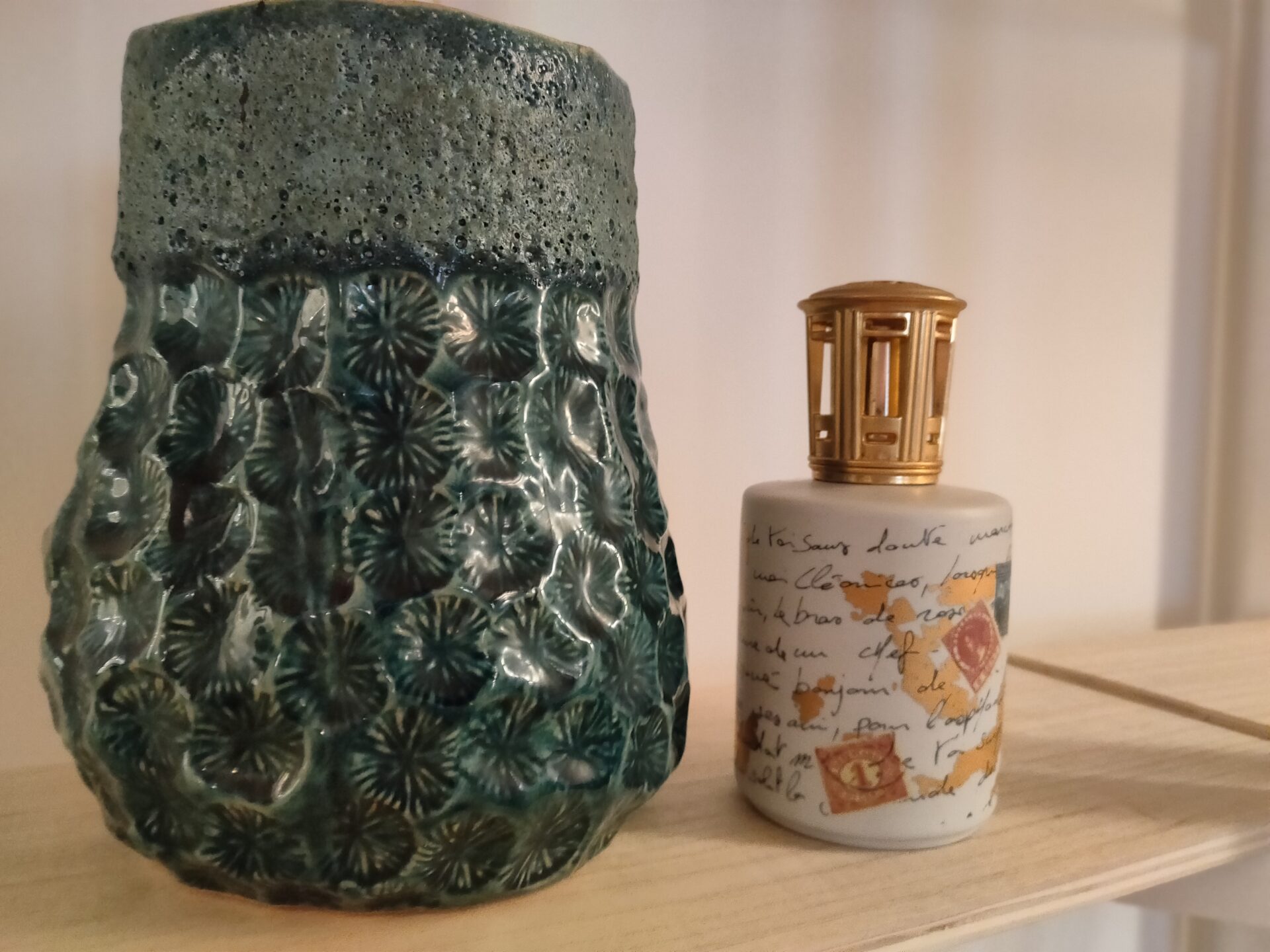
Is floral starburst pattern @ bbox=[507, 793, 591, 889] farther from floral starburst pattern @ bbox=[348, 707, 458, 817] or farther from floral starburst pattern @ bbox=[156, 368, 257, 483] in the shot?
floral starburst pattern @ bbox=[156, 368, 257, 483]

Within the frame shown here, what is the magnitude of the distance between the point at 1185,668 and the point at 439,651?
529mm

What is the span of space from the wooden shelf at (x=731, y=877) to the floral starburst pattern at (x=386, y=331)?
0.16 metres

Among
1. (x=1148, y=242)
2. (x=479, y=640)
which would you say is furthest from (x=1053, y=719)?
(x=1148, y=242)

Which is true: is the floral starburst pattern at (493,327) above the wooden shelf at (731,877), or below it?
above

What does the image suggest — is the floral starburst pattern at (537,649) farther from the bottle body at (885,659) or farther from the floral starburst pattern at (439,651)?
the bottle body at (885,659)

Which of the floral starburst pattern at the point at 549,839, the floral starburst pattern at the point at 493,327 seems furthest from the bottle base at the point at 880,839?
the floral starburst pattern at the point at 493,327

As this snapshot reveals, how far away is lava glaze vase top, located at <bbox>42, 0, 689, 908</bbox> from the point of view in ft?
0.86

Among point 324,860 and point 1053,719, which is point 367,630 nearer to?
point 324,860

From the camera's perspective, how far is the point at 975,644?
0.36 meters

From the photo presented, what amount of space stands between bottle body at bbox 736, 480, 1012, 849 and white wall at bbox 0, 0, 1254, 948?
250 mm

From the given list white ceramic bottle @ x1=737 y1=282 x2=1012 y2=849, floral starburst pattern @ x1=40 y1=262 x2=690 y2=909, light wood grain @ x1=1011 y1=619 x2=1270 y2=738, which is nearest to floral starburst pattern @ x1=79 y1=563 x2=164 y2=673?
floral starburst pattern @ x1=40 y1=262 x2=690 y2=909

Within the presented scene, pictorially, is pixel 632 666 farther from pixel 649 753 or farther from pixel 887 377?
pixel 887 377

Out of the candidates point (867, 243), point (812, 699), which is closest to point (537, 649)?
point (812, 699)

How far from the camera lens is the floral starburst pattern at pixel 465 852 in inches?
10.6
